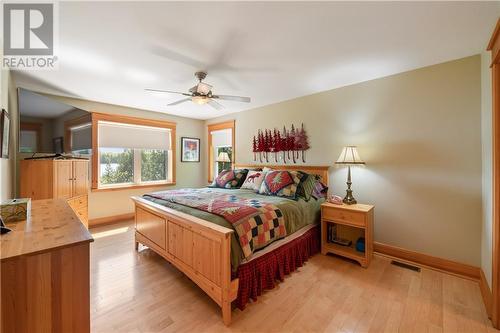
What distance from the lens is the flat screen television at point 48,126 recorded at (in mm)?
2840

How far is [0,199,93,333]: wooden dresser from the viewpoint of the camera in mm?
898

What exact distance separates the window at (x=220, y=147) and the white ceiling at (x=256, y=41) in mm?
Result: 1922

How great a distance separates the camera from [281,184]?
116 inches

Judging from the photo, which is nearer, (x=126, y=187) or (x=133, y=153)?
(x=126, y=187)

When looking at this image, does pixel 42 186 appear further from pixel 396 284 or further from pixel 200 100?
pixel 396 284

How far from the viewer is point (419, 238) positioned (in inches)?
100

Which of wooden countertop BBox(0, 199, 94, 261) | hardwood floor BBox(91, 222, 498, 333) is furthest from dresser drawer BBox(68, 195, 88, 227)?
wooden countertop BBox(0, 199, 94, 261)

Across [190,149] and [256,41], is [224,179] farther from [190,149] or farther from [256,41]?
[256,41]

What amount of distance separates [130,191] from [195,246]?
313 cm

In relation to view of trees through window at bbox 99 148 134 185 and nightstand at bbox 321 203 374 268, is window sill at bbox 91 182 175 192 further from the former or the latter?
nightstand at bbox 321 203 374 268

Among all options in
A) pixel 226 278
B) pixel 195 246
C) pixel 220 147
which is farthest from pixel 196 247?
pixel 220 147

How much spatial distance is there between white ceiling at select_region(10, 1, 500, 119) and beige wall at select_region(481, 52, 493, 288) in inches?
12.3

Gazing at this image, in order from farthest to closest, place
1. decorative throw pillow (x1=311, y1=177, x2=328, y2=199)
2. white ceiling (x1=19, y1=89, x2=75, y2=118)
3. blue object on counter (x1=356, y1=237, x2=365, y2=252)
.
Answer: decorative throw pillow (x1=311, y1=177, x2=328, y2=199)
white ceiling (x1=19, y1=89, x2=75, y2=118)
blue object on counter (x1=356, y1=237, x2=365, y2=252)

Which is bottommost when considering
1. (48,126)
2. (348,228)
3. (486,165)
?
(348,228)
